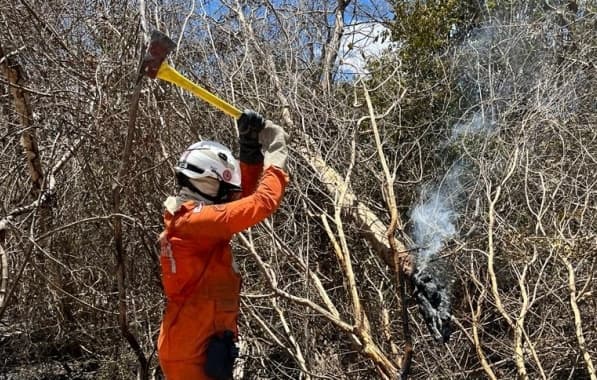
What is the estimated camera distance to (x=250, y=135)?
3000 mm

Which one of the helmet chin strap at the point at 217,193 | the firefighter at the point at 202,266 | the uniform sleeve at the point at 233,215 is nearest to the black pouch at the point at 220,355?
the firefighter at the point at 202,266

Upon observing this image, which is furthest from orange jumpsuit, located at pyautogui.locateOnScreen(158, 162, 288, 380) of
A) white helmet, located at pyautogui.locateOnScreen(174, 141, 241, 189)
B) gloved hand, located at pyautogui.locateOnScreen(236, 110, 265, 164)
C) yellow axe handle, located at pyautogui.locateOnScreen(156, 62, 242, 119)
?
yellow axe handle, located at pyautogui.locateOnScreen(156, 62, 242, 119)

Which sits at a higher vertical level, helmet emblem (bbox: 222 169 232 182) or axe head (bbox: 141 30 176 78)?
axe head (bbox: 141 30 176 78)

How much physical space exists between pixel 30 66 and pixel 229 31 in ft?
4.80

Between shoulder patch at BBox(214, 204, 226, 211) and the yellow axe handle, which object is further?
the yellow axe handle

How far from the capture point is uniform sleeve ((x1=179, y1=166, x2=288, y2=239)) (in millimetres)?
2693

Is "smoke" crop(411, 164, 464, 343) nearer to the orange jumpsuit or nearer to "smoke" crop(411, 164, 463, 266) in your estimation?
"smoke" crop(411, 164, 463, 266)

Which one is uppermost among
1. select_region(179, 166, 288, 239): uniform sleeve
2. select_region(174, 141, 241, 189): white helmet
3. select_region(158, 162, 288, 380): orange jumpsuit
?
select_region(174, 141, 241, 189): white helmet

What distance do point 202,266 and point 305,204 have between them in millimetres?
1750

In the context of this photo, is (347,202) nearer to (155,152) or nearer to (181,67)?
(155,152)

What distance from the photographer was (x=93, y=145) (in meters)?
4.39

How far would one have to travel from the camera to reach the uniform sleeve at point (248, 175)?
10.1 ft

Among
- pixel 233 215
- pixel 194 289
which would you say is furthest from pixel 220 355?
pixel 233 215

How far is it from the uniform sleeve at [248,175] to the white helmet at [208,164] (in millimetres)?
156
